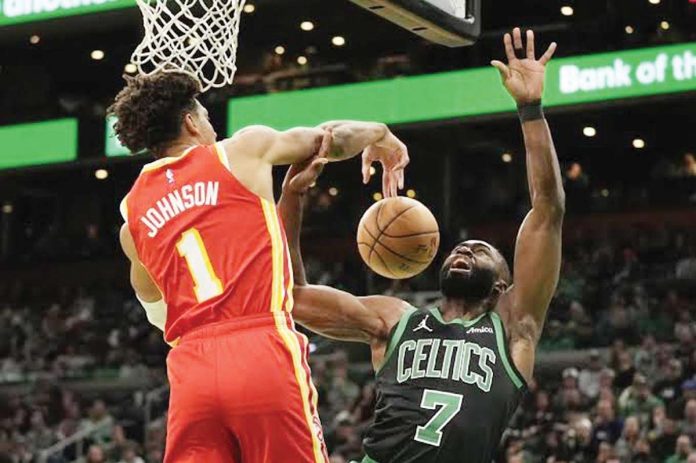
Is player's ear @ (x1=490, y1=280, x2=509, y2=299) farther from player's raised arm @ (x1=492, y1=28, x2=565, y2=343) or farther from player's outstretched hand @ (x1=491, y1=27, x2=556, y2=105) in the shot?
player's outstretched hand @ (x1=491, y1=27, x2=556, y2=105)

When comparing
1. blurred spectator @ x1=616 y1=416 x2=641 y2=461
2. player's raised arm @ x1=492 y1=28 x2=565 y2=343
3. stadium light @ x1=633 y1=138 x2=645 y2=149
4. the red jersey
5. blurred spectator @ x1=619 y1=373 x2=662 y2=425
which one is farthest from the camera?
stadium light @ x1=633 y1=138 x2=645 y2=149

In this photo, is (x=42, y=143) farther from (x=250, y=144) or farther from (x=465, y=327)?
(x=250, y=144)

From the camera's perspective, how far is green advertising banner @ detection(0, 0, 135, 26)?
14.1 metres

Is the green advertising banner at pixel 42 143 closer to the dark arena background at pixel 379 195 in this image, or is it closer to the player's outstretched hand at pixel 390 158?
the dark arena background at pixel 379 195

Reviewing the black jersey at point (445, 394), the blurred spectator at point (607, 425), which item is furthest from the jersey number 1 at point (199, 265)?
the blurred spectator at point (607, 425)

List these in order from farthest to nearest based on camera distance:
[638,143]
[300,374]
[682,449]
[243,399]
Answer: [638,143], [682,449], [300,374], [243,399]

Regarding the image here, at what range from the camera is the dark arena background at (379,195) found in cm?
1358

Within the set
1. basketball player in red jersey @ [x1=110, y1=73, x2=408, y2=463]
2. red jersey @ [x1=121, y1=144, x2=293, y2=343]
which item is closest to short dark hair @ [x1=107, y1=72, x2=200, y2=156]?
basketball player in red jersey @ [x1=110, y1=73, x2=408, y2=463]

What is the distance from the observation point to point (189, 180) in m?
4.17

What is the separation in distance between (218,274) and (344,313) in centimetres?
100

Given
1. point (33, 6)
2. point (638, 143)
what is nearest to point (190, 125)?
point (33, 6)

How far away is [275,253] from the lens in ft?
13.6

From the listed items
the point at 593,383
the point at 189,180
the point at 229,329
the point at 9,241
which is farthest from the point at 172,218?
the point at 9,241

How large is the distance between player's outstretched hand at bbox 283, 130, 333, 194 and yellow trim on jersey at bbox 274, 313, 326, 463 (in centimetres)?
63
